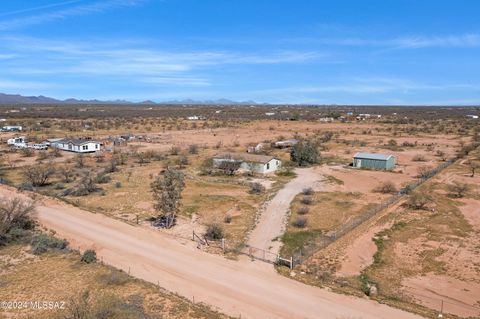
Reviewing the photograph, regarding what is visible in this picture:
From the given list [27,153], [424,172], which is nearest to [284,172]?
[424,172]

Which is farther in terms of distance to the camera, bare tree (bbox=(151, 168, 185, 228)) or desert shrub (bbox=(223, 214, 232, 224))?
desert shrub (bbox=(223, 214, 232, 224))

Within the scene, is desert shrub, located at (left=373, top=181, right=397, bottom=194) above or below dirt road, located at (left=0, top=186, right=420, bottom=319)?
above

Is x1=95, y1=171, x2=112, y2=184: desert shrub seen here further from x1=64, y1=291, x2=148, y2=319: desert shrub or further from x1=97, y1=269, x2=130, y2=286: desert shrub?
x1=64, y1=291, x2=148, y2=319: desert shrub

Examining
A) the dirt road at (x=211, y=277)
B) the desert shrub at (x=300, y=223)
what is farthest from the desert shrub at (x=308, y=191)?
the dirt road at (x=211, y=277)

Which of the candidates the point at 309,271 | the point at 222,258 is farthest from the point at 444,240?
the point at 222,258

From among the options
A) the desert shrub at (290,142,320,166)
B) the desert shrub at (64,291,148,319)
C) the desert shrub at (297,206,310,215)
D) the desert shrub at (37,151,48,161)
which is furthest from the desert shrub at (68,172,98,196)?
the desert shrub at (290,142,320,166)

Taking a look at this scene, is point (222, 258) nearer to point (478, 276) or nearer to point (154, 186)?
point (154, 186)
